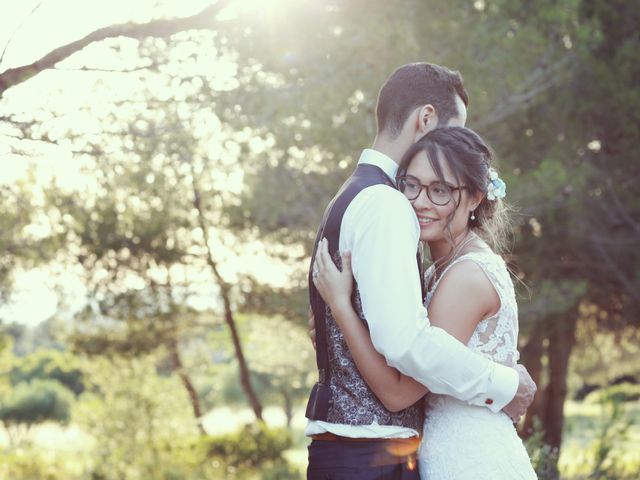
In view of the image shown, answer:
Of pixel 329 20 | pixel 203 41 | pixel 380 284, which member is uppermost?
pixel 329 20

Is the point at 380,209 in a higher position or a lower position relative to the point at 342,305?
higher

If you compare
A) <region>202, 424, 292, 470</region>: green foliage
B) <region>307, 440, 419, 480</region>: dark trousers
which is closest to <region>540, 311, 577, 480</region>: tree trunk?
<region>202, 424, 292, 470</region>: green foliage

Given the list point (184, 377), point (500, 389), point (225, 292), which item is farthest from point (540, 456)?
point (184, 377)

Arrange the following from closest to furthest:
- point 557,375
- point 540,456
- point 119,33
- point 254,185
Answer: point 119,33 → point 540,456 → point 254,185 → point 557,375

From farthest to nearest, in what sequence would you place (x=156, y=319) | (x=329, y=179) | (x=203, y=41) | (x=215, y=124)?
(x=156, y=319), (x=329, y=179), (x=215, y=124), (x=203, y=41)

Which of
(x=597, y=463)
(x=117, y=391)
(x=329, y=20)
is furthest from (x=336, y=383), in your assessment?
(x=117, y=391)

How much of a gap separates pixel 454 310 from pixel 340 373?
0.40 m

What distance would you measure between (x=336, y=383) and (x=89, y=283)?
13116mm

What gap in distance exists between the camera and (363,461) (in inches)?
102

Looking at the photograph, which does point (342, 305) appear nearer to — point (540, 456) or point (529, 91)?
point (540, 456)

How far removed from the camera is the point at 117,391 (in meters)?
16.8

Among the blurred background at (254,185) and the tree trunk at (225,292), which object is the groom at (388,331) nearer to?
the blurred background at (254,185)

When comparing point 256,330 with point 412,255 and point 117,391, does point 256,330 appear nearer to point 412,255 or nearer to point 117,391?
point 117,391

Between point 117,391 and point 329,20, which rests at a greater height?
point 329,20
